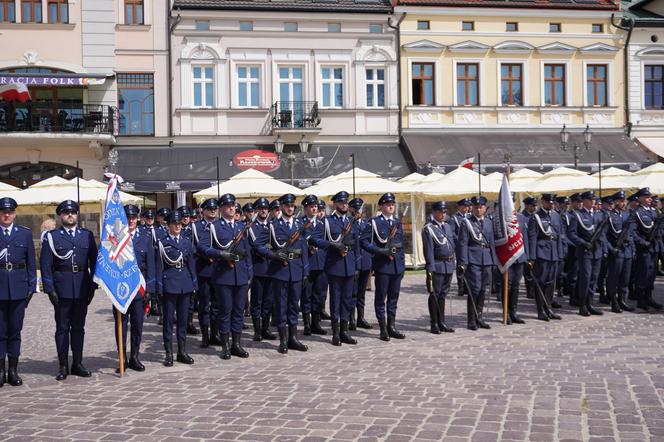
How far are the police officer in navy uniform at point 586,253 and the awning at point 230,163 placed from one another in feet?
47.8

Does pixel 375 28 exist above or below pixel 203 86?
above

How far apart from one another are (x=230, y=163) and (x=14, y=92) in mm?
7607

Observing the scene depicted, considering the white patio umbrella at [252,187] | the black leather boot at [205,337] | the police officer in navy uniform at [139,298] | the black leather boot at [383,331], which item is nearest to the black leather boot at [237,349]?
the black leather boot at [205,337]

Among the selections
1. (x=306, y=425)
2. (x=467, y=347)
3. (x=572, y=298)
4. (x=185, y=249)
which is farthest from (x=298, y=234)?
(x=572, y=298)

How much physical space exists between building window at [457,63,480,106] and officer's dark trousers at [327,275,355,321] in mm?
20638

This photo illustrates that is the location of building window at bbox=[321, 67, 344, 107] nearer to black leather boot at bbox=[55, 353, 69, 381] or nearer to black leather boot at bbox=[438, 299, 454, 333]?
black leather boot at bbox=[438, 299, 454, 333]

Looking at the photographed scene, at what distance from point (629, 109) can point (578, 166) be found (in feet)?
16.4

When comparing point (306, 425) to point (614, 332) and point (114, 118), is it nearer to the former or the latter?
point (614, 332)

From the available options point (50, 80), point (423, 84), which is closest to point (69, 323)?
point (50, 80)

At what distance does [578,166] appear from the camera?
2766 centimetres

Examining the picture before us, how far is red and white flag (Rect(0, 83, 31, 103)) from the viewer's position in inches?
992

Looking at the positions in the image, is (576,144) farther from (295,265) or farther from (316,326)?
(295,265)

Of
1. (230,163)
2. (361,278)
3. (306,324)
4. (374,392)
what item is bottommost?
(374,392)

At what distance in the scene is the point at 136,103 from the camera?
28016 millimetres
